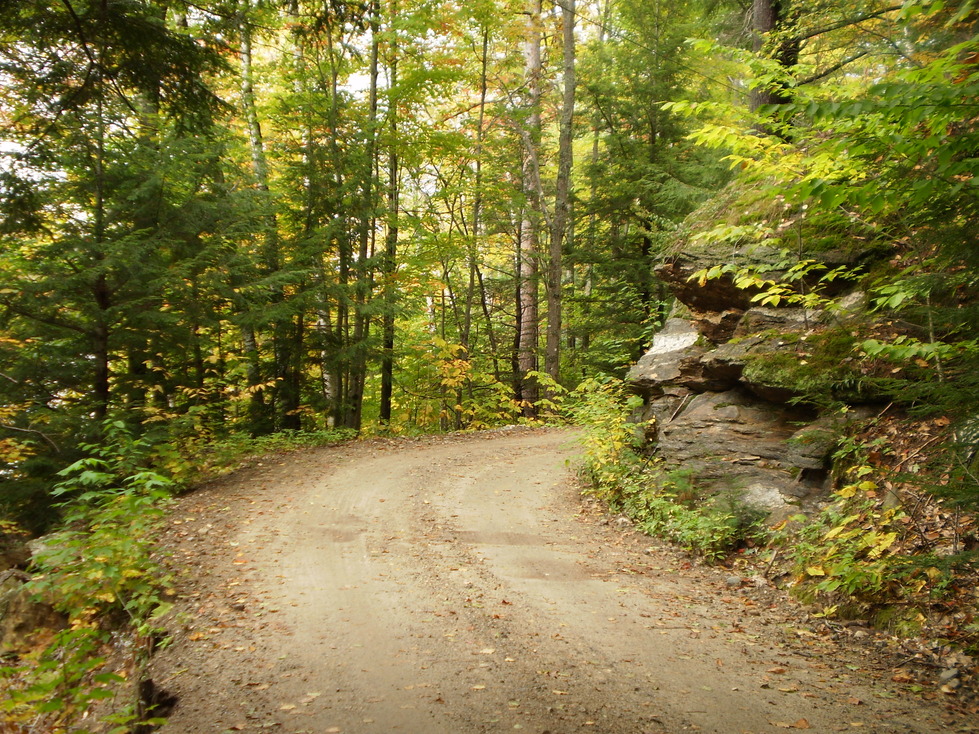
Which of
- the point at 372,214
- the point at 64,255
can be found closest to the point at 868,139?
the point at 64,255

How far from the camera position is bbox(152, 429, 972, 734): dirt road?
3.95 metres

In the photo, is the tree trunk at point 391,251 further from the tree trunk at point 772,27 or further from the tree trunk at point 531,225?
the tree trunk at point 772,27

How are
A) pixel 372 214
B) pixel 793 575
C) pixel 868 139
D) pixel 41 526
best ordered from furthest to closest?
pixel 372 214 < pixel 41 526 < pixel 793 575 < pixel 868 139

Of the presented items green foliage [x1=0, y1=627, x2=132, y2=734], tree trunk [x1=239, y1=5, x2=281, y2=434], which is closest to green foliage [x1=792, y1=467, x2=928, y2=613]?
green foliage [x1=0, y1=627, x2=132, y2=734]

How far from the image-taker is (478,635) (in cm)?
512

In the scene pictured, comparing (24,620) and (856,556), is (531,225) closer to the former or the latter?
(856,556)

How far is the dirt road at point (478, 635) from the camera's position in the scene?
3.95 meters

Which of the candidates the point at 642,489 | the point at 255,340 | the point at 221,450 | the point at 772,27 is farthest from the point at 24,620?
the point at 772,27

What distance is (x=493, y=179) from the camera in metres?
18.8

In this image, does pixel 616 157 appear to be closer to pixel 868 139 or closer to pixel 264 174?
pixel 264 174

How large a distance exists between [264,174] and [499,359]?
371 inches

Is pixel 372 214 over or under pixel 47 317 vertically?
over

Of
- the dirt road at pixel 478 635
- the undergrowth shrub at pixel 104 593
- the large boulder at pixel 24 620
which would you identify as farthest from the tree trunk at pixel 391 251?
the large boulder at pixel 24 620

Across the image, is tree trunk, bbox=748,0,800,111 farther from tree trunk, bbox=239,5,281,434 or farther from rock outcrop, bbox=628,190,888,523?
tree trunk, bbox=239,5,281,434
